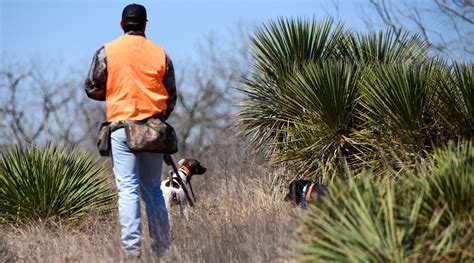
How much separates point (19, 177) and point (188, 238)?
141 inches

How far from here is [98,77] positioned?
24.1 feet

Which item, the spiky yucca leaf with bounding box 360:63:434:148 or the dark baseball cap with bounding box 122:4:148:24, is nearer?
the dark baseball cap with bounding box 122:4:148:24

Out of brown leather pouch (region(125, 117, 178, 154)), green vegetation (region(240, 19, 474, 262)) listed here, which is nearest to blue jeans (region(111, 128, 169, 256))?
brown leather pouch (region(125, 117, 178, 154))

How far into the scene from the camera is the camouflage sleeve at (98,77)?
7.34 m

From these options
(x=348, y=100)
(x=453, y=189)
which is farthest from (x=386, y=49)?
(x=453, y=189)

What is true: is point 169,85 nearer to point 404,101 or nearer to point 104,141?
point 104,141

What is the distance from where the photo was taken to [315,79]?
10383 mm

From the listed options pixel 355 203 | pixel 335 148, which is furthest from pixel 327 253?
pixel 335 148

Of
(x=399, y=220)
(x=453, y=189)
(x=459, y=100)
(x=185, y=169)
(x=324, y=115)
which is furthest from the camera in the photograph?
(x=185, y=169)

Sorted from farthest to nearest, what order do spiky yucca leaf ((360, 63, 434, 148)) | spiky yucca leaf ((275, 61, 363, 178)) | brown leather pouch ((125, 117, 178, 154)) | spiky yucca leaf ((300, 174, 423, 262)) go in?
1. spiky yucca leaf ((275, 61, 363, 178))
2. spiky yucca leaf ((360, 63, 434, 148))
3. brown leather pouch ((125, 117, 178, 154))
4. spiky yucca leaf ((300, 174, 423, 262))

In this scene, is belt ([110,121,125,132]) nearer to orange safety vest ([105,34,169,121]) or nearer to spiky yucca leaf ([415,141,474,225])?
orange safety vest ([105,34,169,121])

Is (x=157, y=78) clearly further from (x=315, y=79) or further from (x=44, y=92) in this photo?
(x=44, y=92)

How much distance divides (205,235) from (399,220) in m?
2.65

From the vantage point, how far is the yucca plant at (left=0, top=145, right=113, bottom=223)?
1048 cm
